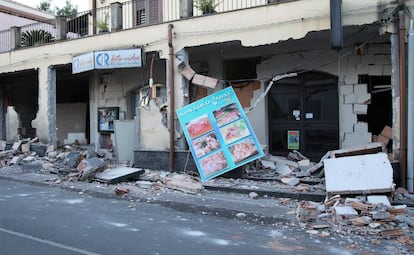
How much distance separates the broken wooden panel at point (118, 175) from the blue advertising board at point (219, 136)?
176 centimetres

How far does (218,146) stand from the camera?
1050cm

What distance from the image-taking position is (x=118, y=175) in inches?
432

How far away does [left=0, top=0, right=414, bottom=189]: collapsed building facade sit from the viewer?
9.30 metres

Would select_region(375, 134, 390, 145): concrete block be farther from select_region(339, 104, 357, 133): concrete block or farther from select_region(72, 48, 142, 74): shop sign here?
select_region(72, 48, 142, 74): shop sign

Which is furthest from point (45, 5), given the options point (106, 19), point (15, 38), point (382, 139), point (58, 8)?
point (382, 139)

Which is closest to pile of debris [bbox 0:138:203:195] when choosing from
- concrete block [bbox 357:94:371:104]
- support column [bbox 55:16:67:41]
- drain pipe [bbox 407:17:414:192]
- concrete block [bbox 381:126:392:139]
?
support column [bbox 55:16:67:41]

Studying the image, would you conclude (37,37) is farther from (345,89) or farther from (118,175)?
(345,89)

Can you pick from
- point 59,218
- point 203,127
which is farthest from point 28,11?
point 59,218

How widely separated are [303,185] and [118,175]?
4.83 meters

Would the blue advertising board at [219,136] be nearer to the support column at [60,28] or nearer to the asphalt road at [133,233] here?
the asphalt road at [133,233]

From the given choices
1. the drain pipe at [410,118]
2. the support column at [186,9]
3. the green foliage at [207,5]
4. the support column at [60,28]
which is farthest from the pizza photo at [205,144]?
the support column at [60,28]

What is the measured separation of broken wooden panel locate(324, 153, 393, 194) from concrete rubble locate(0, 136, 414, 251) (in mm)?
18

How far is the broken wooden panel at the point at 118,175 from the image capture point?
35.7 feet

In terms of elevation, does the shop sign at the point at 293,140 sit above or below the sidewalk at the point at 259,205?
above
